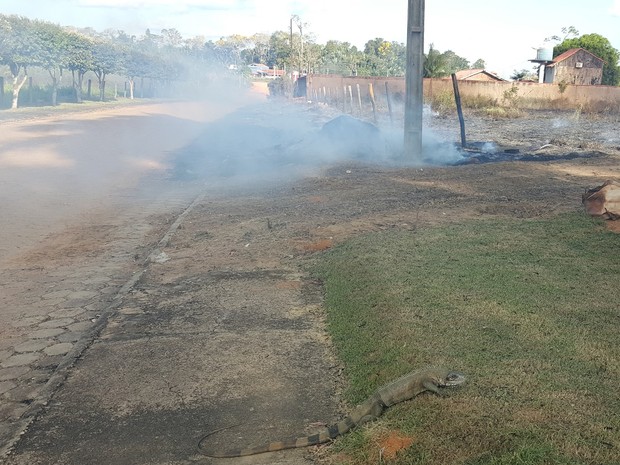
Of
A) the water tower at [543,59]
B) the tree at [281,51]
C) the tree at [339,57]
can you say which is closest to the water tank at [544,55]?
the water tower at [543,59]

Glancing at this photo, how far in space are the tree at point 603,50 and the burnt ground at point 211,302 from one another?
40.1 metres

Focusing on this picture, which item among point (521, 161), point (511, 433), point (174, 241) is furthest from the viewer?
point (521, 161)

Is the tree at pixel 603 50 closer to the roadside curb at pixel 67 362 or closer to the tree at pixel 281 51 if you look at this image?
the tree at pixel 281 51

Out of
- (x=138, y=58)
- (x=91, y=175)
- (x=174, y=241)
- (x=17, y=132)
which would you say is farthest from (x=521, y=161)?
(x=138, y=58)

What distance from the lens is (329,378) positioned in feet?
16.0

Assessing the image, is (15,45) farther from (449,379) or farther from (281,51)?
(281,51)

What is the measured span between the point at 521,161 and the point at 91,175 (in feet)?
34.1

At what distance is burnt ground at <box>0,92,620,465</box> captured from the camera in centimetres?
434

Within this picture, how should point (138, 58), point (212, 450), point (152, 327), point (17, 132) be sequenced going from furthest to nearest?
point (138, 58) < point (17, 132) < point (152, 327) < point (212, 450)

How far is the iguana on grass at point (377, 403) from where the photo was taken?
3924 mm

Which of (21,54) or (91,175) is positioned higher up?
(21,54)

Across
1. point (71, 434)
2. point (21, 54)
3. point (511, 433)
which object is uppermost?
point (21, 54)

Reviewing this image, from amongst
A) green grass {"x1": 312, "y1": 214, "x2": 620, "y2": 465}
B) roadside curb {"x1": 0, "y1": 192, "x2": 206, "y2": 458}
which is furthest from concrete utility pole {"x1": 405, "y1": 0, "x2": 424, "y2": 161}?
roadside curb {"x1": 0, "y1": 192, "x2": 206, "y2": 458}

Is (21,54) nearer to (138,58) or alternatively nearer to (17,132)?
(17,132)
